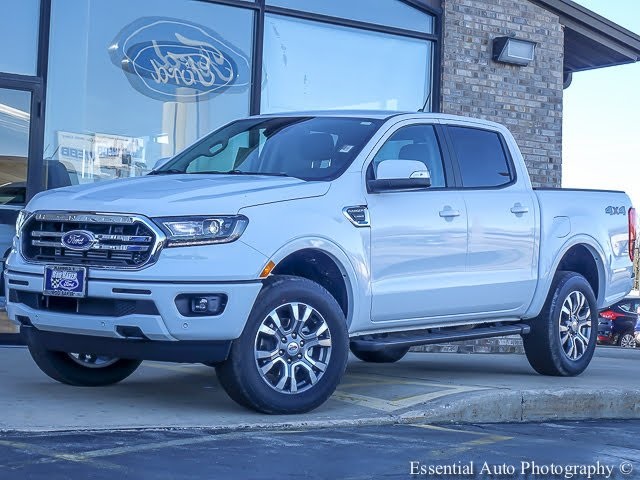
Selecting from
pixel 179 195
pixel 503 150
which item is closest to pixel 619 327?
pixel 503 150

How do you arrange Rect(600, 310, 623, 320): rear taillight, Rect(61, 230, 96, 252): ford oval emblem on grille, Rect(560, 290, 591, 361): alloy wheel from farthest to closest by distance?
Rect(600, 310, 623, 320): rear taillight → Rect(560, 290, 591, 361): alloy wheel → Rect(61, 230, 96, 252): ford oval emblem on grille

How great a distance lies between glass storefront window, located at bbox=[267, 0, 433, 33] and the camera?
12930mm

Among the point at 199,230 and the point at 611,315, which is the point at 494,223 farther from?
the point at 611,315

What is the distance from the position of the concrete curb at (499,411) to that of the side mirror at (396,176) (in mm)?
1367

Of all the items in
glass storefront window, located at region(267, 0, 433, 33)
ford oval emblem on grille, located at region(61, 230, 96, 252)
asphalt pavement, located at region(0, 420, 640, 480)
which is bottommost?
asphalt pavement, located at region(0, 420, 640, 480)

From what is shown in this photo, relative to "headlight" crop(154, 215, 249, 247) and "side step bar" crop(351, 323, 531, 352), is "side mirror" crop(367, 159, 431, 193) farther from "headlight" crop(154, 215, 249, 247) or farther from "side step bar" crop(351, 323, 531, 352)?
"headlight" crop(154, 215, 249, 247)

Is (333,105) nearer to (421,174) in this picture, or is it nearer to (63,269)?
(421,174)

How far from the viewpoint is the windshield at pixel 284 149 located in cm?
753

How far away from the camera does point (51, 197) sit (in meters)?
6.91

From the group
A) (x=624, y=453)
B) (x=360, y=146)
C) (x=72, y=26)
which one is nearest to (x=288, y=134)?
(x=360, y=146)

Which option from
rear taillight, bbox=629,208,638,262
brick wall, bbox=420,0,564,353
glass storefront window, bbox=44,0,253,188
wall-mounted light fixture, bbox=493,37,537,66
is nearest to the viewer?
rear taillight, bbox=629,208,638,262

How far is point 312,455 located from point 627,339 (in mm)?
21320

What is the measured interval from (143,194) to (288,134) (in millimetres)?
1625

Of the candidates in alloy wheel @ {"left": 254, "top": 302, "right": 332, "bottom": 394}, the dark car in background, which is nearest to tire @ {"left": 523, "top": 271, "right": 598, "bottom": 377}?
alloy wheel @ {"left": 254, "top": 302, "right": 332, "bottom": 394}
